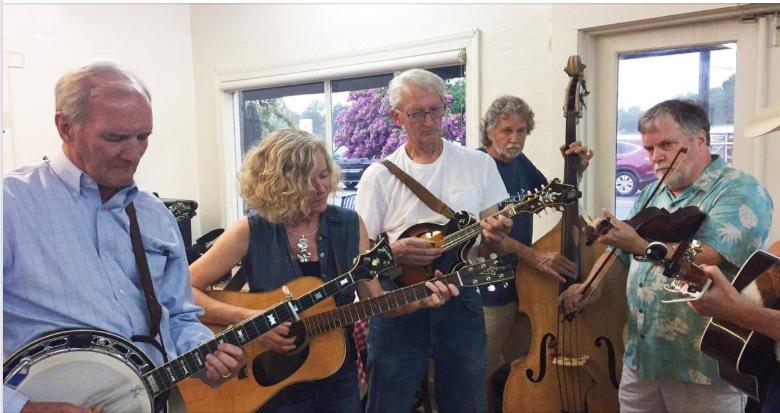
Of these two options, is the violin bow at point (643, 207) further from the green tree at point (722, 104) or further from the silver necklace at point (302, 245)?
the silver necklace at point (302, 245)

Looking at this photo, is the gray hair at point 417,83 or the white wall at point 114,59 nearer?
the white wall at point 114,59

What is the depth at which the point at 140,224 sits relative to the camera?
1236 mm

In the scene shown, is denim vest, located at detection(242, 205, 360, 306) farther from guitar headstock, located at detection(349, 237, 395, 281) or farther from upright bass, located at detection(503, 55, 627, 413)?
upright bass, located at detection(503, 55, 627, 413)

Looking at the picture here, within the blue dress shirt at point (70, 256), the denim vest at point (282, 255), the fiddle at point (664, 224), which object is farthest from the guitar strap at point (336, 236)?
the fiddle at point (664, 224)

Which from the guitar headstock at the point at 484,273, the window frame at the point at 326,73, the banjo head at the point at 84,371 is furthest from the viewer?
the window frame at the point at 326,73

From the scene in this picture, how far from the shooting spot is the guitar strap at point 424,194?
1.75m

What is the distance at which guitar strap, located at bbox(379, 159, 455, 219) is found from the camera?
5.74ft

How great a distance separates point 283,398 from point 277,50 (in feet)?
4.17

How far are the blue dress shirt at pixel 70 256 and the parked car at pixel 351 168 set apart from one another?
688 millimetres

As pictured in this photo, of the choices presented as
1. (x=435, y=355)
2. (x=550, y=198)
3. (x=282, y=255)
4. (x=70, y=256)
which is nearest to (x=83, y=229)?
(x=70, y=256)

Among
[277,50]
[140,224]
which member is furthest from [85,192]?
[277,50]

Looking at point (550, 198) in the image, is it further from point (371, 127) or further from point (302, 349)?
point (302, 349)

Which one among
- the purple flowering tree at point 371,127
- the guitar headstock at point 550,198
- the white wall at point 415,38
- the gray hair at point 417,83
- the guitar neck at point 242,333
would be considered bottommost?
the guitar neck at point 242,333

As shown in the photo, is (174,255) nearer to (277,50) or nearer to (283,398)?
(283,398)
